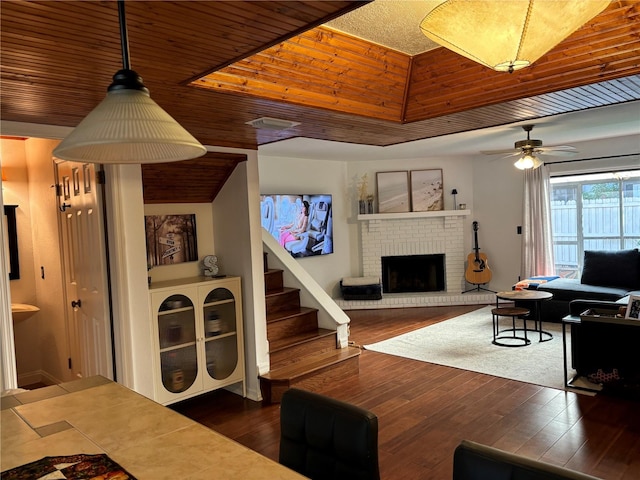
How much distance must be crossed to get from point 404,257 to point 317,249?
5.40 feet

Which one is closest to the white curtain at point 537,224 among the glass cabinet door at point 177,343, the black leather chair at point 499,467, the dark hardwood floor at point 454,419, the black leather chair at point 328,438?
the dark hardwood floor at point 454,419

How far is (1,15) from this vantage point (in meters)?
1.52

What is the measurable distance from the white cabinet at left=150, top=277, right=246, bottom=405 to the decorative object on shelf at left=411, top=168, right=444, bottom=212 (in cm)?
460

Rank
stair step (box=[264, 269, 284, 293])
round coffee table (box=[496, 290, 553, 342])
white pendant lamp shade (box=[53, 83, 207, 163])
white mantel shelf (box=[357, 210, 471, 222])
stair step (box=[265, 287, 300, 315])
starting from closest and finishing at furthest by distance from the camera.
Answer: white pendant lamp shade (box=[53, 83, 207, 163]) → stair step (box=[265, 287, 300, 315]) → stair step (box=[264, 269, 284, 293]) → round coffee table (box=[496, 290, 553, 342]) → white mantel shelf (box=[357, 210, 471, 222])

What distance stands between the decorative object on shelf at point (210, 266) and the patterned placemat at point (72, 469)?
293 centimetres

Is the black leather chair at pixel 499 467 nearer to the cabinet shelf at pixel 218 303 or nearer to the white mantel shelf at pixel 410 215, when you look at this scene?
the cabinet shelf at pixel 218 303

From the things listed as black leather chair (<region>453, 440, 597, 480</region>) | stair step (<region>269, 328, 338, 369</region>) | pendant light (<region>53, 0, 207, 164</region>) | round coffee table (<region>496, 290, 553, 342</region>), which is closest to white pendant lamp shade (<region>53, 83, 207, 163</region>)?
pendant light (<region>53, 0, 207, 164</region>)

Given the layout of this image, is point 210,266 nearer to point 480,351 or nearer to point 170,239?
point 170,239

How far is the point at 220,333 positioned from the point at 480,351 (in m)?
2.79

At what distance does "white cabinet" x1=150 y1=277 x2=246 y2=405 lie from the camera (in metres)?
3.74

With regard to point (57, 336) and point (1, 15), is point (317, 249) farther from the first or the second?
point (1, 15)

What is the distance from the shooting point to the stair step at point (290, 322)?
4523 millimetres

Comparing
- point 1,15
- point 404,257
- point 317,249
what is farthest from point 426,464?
point 404,257

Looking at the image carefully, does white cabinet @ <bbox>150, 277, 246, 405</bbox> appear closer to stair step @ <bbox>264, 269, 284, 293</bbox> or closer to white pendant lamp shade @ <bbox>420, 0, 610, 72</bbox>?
stair step @ <bbox>264, 269, 284, 293</bbox>
